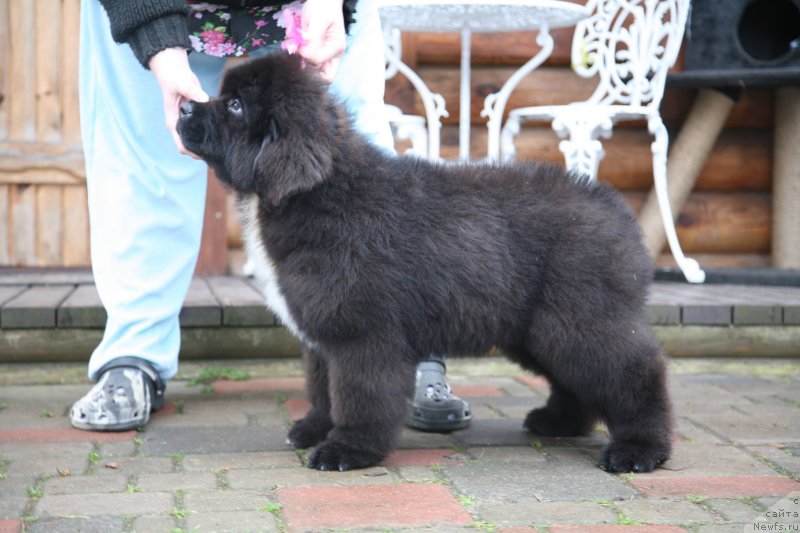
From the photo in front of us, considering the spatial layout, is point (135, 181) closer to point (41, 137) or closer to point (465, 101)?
point (465, 101)

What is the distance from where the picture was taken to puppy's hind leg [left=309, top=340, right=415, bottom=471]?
2.66 m

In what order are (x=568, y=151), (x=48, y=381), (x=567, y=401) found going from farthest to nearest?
(x=568, y=151) < (x=48, y=381) < (x=567, y=401)

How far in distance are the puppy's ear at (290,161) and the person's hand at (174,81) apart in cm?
26

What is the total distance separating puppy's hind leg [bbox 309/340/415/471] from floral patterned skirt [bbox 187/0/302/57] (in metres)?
1.13

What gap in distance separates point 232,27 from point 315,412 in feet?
4.17

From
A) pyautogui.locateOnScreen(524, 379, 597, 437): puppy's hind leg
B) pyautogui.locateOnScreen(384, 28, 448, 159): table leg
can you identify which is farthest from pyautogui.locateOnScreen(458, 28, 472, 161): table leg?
pyautogui.locateOnScreen(524, 379, 597, 437): puppy's hind leg

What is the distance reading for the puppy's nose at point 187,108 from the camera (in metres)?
2.67

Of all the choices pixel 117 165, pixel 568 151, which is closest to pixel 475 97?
pixel 568 151

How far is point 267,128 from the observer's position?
2639 mm

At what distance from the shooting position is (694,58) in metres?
5.55

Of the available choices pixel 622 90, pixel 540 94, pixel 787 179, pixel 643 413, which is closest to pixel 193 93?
pixel 643 413

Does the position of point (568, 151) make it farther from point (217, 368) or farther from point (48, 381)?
point (48, 381)

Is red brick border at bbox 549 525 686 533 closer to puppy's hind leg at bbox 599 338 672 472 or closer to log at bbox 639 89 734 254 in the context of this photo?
puppy's hind leg at bbox 599 338 672 472

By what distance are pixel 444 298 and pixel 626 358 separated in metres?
0.53
